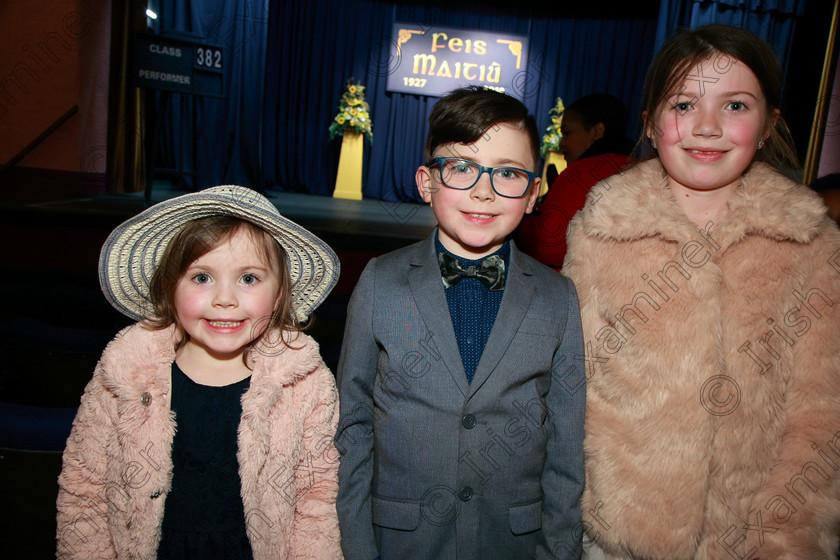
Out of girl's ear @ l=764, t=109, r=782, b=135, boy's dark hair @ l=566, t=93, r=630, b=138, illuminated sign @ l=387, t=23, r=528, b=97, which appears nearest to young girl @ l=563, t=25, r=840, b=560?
girl's ear @ l=764, t=109, r=782, b=135

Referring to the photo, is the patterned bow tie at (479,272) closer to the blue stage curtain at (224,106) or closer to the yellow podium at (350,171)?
the blue stage curtain at (224,106)

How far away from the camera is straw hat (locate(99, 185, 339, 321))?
113cm

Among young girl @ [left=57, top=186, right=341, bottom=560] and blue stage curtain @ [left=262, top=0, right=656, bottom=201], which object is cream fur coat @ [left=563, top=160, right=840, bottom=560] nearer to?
young girl @ [left=57, top=186, right=341, bottom=560]

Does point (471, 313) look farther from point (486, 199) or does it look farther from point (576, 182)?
point (576, 182)

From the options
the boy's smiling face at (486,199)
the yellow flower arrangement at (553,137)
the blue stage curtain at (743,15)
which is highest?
the blue stage curtain at (743,15)

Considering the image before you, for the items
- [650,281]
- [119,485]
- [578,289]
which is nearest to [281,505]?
[119,485]

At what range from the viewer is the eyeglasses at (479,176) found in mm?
1119

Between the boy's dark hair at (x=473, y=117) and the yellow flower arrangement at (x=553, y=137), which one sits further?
the yellow flower arrangement at (x=553, y=137)

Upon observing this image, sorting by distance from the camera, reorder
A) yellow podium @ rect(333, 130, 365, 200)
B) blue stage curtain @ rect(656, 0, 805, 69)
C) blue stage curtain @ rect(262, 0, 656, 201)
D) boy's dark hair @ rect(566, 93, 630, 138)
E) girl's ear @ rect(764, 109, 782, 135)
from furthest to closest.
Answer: blue stage curtain @ rect(262, 0, 656, 201), yellow podium @ rect(333, 130, 365, 200), blue stage curtain @ rect(656, 0, 805, 69), boy's dark hair @ rect(566, 93, 630, 138), girl's ear @ rect(764, 109, 782, 135)

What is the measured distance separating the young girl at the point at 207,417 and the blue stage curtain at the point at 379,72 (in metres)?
7.75

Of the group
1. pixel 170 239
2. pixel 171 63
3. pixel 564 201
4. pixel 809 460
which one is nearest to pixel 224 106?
pixel 171 63

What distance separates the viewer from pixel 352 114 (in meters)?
8.00

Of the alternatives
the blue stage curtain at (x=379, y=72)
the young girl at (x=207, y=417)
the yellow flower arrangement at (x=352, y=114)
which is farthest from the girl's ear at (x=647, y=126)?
the blue stage curtain at (x=379, y=72)

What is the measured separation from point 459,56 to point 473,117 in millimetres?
7807
